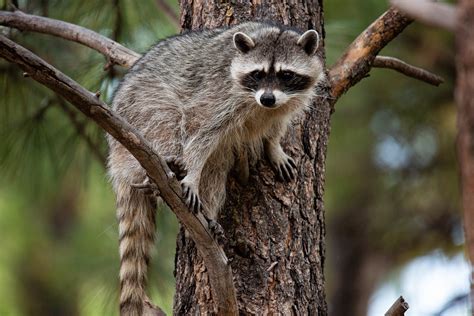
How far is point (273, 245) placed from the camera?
3404 mm

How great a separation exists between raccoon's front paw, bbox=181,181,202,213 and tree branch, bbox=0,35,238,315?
0.60ft

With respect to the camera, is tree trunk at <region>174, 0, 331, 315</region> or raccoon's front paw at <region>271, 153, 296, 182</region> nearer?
tree trunk at <region>174, 0, 331, 315</region>

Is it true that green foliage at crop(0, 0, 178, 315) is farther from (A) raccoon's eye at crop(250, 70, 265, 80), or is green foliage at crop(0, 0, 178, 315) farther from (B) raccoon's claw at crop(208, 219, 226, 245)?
(B) raccoon's claw at crop(208, 219, 226, 245)

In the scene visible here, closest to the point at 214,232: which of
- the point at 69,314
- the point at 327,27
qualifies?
the point at 327,27

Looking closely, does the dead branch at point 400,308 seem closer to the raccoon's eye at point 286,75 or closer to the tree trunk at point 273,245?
the tree trunk at point 273,245

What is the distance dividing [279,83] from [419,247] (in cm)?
428

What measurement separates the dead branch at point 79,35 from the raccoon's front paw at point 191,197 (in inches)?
38.9

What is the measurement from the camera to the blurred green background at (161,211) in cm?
533

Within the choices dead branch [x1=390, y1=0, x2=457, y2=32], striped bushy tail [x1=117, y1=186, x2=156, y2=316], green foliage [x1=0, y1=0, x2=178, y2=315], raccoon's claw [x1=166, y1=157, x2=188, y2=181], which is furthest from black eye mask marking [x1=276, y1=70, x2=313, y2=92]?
dead branch [x1=390, y1=0, x2=457, y2=32]

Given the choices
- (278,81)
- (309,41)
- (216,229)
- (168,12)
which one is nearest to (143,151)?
(216,229)

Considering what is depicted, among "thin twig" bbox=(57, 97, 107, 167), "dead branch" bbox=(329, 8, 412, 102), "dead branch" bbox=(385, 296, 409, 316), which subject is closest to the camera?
"dead branch" bbox=(385, 296, 409, 316)

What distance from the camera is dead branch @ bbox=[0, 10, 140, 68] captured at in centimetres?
420

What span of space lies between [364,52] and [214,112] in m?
0.78

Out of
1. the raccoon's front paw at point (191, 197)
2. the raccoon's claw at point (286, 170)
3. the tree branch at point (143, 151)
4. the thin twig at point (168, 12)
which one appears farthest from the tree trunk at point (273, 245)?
the thin twig at point (168, 12)
